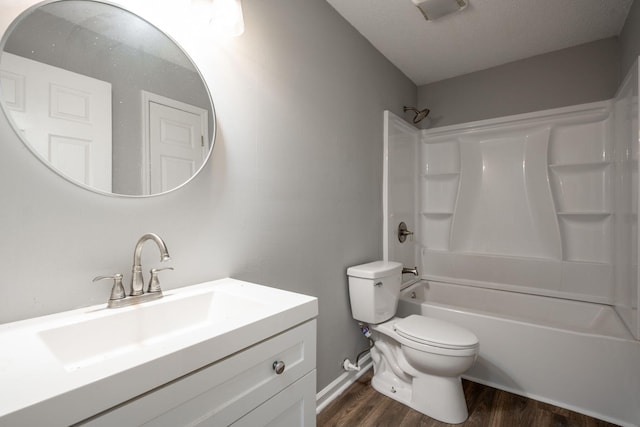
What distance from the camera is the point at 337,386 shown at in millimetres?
1839

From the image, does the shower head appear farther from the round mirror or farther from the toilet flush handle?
the round mirror

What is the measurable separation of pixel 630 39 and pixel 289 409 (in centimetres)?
278

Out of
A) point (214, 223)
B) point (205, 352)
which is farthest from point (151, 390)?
point (214, 223)

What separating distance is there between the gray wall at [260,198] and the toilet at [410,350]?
141 mm

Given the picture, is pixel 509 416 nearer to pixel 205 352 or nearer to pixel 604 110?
pixel 205 352

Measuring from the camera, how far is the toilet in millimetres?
1585

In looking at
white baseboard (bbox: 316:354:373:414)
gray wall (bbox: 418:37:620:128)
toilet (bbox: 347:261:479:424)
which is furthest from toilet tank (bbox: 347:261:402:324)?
gray wall (bbox: 418:37:620:128)

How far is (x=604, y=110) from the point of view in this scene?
7.23ft

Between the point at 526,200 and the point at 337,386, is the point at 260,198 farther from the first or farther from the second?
the point at 526,200

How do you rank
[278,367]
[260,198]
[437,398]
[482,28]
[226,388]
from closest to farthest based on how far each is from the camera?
[226,388] → [278,367] → [260,198] → [437,398] → [482,28]

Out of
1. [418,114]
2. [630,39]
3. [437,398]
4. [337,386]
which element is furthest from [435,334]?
[630,39]

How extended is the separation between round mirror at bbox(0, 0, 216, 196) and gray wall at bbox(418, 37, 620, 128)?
2451 millimetres

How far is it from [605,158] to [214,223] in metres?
2.77

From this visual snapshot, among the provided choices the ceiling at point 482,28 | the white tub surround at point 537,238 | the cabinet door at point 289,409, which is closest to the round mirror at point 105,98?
the cabinet door at point 289,409
